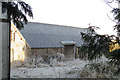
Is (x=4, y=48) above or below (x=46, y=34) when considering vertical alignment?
below

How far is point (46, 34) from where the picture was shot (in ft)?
43.4

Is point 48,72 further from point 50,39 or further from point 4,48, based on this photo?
point 50,39

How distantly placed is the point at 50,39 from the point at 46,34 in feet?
2.39

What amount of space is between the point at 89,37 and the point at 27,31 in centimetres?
993

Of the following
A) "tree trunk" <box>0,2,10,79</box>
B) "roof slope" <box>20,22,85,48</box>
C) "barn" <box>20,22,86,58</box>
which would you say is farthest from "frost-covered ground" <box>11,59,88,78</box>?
"roof slope" <box>20,22,85,48</box>

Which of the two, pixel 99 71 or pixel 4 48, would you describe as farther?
pixel 99 71

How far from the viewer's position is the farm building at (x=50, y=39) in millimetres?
11340

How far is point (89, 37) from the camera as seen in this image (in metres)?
3.11

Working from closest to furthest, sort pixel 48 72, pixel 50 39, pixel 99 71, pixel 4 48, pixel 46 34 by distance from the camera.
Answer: pixel 4 48, pixel 99 71, pixel 48 72, pixel 50 39, pixel 46 34

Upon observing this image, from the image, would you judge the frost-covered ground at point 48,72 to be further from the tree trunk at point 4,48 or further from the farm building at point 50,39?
the farm building at point 50,39

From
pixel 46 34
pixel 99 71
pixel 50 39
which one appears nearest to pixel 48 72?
pixel 99 71

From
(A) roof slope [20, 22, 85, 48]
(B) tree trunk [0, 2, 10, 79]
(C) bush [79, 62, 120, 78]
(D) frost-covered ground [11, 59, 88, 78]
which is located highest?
(A) roof slope [20, 22, 85, 48]

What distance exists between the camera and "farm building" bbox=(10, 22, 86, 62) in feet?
37.2

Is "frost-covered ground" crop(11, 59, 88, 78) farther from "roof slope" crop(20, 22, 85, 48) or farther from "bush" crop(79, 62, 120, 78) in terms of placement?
"roof slope" crop(20, 22, 85, 48)
